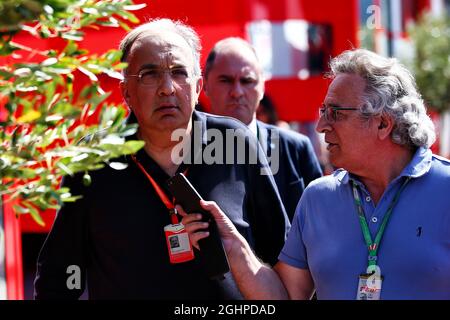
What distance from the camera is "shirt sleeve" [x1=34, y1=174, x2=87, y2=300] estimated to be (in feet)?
10.4

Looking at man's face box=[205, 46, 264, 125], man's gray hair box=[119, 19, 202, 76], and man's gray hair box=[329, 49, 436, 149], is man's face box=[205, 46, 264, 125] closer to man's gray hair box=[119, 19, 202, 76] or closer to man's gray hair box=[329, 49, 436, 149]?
man's gray hair box=[119, 19, 202, 76]

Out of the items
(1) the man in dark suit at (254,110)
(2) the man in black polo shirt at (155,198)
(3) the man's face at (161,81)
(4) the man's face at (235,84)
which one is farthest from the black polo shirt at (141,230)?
(4) the man's face at (235,84)

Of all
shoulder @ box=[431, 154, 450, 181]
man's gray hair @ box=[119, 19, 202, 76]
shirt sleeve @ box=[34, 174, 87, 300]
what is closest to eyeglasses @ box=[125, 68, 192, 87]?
man's gray hair @ box=[119, 19, 202, 76]

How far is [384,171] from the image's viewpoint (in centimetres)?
292

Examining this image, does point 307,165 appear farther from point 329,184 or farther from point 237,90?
point 329,184

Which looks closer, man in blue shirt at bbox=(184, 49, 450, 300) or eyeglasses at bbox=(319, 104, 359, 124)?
man in blue shirt at bbox=(184, 49, 450, 300)

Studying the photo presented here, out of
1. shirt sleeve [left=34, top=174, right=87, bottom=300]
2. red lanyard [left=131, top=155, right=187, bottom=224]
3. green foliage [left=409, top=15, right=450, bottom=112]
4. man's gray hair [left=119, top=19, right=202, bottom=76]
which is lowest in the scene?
shirt sleeve [left=34, top=174, right=87, bottom=300]

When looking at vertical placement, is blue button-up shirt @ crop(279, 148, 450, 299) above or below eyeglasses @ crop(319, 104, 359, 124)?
below

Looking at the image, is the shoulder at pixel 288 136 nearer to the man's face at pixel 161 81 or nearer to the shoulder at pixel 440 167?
the man's face at pixel 161 81

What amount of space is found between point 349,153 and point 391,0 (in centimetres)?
2571

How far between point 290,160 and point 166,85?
1.39 metres

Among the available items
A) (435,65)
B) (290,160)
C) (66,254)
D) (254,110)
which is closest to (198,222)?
(66,254)

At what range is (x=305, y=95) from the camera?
39.6 feet

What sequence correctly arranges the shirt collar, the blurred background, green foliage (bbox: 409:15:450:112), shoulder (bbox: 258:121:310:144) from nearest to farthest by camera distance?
the shirt collar → shoulder (bbox: 258:121:310:144) → the blurred background → green foliage (bbox: 409:15:450:112)
